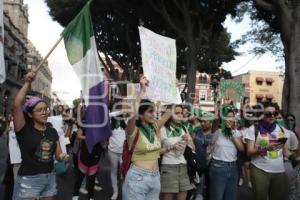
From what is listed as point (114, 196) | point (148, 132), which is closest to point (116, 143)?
point (114, 196)

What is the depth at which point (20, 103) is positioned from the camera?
392 cm

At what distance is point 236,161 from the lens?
18.8ft

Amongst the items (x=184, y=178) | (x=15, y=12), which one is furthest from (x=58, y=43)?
(x=15, y=12)

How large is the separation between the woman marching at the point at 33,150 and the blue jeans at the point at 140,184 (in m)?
0.70

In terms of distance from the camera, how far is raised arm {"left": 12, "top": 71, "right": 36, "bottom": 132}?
390 centimetres

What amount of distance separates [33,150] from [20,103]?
44 centimetres

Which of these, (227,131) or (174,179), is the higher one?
(227,131)

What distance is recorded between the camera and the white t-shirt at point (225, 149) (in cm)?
562

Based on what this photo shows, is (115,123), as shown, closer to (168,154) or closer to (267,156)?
(168,154)

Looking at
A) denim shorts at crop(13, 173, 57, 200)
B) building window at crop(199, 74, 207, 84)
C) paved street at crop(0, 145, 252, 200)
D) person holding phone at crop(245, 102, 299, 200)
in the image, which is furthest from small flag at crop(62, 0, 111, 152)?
building window at crop(199, 74, 207, 84)

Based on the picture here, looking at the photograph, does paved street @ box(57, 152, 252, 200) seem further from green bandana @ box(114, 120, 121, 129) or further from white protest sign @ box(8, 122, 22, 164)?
white protest sign @ box(8, 122, 22, 164)

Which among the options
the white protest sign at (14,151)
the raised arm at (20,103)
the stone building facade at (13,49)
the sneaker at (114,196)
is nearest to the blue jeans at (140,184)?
the raised arm at (20,103)

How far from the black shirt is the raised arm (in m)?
0.08

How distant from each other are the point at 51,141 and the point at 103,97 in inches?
41.5
